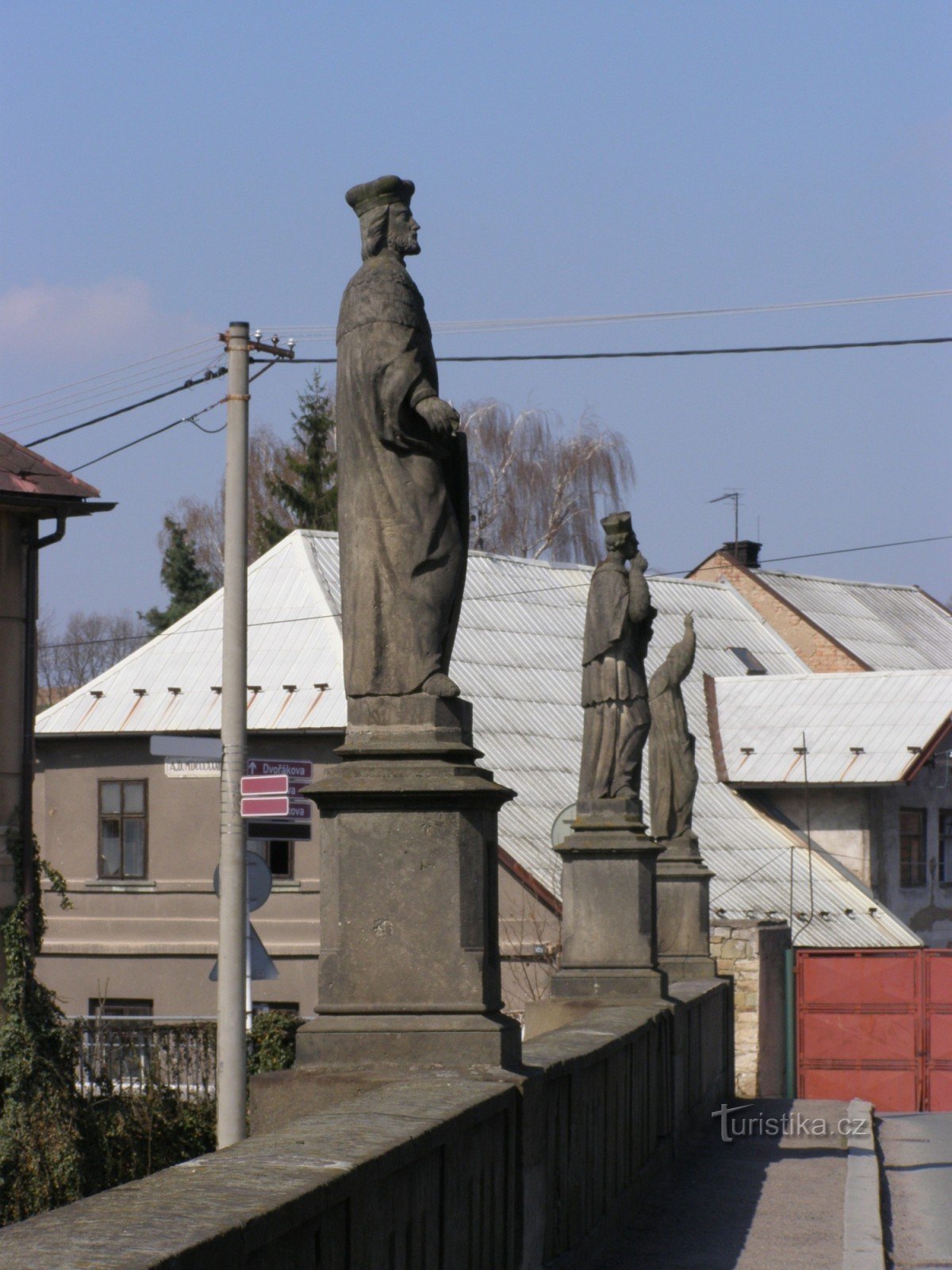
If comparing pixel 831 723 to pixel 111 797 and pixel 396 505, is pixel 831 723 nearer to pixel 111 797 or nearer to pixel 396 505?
pixel 111 797

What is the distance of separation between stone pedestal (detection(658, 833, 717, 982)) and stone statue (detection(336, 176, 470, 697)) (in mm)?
8385

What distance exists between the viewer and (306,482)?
154 ft

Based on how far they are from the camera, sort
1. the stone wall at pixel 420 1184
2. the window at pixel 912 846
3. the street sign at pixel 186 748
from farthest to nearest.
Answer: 1. the window at pixel 912 846
2. the street sign at pixel 186 748
3. the stone wall at pixel 420 1184

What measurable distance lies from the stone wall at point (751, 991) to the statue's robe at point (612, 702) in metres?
10.5

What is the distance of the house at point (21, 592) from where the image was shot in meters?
19.1

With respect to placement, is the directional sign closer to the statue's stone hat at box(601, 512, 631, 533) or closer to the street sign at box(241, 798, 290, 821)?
the street sign at box(241, 798, 290, 821)

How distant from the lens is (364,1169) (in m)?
4.16

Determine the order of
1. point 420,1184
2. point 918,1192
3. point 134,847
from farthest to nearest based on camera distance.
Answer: point 134,847 → point 918,1192 → point 420,1184

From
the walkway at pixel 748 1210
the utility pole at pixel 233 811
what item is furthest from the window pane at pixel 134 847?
the walkway at pixel 748 1210

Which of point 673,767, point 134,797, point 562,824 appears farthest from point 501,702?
point 673,767

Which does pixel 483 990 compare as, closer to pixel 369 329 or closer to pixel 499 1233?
pixel 499 1233

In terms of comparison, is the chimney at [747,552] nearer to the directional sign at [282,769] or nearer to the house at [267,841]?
the house at [267,841]

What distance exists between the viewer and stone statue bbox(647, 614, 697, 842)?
14.7 meters

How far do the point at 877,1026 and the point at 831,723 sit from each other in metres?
8.18
